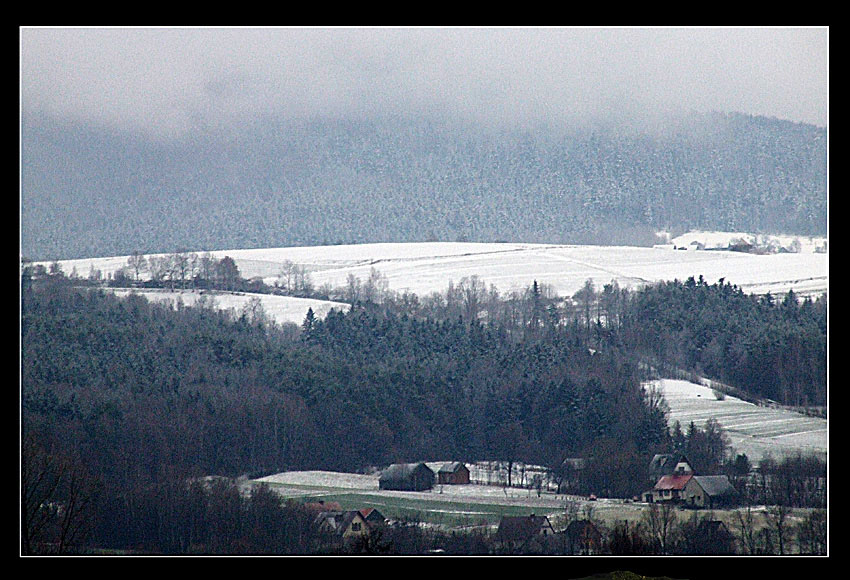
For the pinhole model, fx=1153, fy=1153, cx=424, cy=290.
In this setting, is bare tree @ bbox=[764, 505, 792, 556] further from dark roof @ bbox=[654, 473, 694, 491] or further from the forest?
dark roof @ bbox=[654, 473, 694, 491]

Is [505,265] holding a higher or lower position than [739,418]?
higher

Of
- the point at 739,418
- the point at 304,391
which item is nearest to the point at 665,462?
the point at 739,418

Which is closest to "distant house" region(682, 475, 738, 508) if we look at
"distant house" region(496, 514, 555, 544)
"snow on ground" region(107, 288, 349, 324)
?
"distant house" region(496, 514, 555, 544)

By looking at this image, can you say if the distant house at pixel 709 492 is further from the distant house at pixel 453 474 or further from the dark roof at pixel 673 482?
the distant house at pixel 453 474

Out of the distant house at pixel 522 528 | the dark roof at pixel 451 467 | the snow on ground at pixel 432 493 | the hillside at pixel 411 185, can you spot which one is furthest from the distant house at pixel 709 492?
the hillside at pixel 411 185

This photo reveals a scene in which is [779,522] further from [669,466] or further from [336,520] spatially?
[336,520]

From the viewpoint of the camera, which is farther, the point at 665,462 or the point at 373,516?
the point at 665,462
